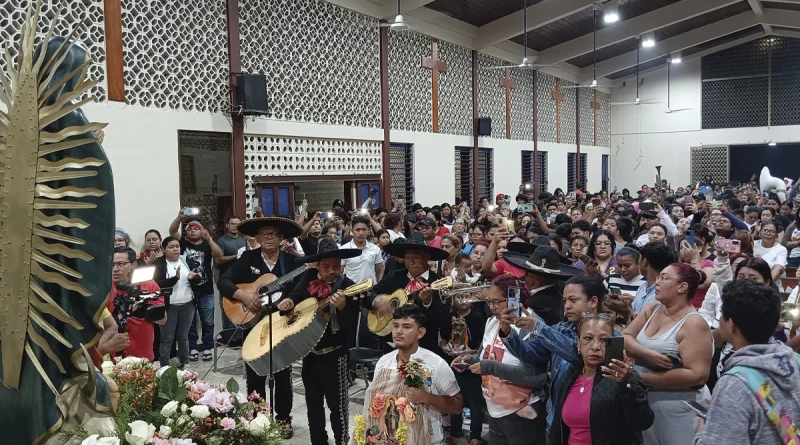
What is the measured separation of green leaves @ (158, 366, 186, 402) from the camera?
7.13ft

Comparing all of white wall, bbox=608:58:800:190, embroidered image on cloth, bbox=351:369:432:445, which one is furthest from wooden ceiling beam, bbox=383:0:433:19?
white wall, bbox=608:58:800:190

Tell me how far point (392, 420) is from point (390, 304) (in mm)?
1058

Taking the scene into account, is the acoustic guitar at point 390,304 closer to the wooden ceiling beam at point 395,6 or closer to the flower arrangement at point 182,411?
the flower arrangement at point 182,411

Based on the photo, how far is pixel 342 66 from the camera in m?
11.3

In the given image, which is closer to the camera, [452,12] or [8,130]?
[8,130]

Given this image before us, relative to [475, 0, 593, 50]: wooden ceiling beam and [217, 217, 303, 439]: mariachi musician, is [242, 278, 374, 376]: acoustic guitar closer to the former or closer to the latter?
[217, 217, 303, 439]: mariachi musician

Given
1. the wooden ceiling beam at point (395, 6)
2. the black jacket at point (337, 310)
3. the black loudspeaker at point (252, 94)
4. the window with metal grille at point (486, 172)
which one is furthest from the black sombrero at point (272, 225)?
the window with metal grille at point (486, 172)

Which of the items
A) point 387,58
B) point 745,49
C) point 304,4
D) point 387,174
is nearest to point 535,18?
point 387,58

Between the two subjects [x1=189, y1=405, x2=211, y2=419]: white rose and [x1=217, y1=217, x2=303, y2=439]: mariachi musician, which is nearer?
[x1=189, y1=405, x2=211, y2=419]: white rose

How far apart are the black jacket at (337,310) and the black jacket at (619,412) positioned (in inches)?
75.6

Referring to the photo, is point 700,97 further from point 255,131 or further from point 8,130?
point 8,130

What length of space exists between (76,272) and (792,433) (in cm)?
227

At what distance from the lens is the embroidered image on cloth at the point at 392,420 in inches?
128

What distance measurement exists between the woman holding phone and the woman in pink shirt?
40 cm
